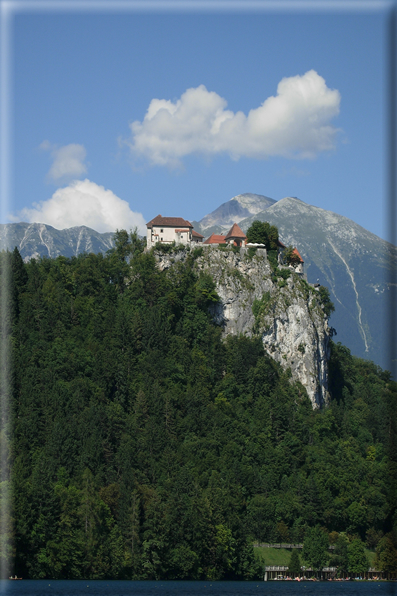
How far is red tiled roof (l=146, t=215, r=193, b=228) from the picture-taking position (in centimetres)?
13438

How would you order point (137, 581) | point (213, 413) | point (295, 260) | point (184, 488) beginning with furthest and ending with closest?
point (295, 260) < point (213, 413) < point (184, 488) < point (137, 581)

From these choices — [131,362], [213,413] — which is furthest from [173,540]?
[131,362]

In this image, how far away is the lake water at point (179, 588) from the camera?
73562 millimetres

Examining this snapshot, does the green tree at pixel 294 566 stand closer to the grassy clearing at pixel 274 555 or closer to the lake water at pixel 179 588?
the grassy clearing at pixel 274 555

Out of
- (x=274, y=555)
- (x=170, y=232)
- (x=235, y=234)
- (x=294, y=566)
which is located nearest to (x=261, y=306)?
(x=235, y=234)

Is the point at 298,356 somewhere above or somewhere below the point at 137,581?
above

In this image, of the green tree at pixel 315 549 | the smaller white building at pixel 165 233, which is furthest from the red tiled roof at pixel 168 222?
the green tree at pixel 315 549

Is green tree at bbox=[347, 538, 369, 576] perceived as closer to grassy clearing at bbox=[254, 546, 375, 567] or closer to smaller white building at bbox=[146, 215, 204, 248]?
grassy clearing at bbox=[254, 546, 375, 567]

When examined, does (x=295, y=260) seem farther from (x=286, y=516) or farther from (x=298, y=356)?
(x=286, y=516)

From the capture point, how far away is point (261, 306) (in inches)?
5212

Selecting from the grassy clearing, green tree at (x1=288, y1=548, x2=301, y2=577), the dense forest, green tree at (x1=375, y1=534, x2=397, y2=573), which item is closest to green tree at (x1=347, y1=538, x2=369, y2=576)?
the grassy clearing

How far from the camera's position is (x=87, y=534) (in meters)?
88.9

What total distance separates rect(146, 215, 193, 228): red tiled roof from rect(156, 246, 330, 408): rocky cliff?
574cm

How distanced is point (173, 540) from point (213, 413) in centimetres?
2756
